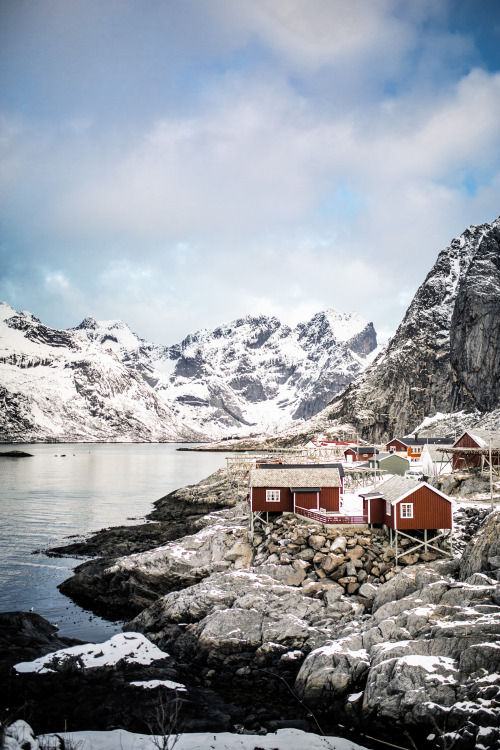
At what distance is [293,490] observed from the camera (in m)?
38.1

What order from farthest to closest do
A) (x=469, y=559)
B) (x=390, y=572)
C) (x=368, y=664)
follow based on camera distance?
(x=390, y=572)
(x=469, y=559)
(x=368, y=664)

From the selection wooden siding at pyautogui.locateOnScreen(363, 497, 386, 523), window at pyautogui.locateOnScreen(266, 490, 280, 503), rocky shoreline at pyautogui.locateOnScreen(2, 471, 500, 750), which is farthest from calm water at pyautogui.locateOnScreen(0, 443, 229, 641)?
wooden siding at pyautogui.locateOnScreen(363, 497, 386, 523)

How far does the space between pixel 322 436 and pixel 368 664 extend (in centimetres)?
14310

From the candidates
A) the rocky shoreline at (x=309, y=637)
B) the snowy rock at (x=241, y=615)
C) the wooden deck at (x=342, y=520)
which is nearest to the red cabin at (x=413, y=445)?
the rocky shoreline at (x=309, y=637)

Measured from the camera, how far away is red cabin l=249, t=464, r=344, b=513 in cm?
3816

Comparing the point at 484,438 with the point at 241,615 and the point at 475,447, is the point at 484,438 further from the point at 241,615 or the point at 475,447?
→ the point at 241,615

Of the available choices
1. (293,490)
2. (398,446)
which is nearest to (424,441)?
(398,446)

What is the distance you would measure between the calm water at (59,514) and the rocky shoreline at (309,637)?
8.36 feet

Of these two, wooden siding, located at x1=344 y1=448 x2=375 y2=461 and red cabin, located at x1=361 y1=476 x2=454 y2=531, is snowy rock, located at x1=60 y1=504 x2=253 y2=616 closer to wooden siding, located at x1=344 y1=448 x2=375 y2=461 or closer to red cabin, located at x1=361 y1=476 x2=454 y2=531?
red cabin, located at x1=361 y1=476 x2=454 y2=531

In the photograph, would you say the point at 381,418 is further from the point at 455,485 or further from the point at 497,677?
the point at 497,677

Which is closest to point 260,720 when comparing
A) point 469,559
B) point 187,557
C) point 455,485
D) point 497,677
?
point 497,677

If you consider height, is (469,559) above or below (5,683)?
above

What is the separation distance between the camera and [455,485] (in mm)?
43250

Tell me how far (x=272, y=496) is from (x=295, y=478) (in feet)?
8.17
